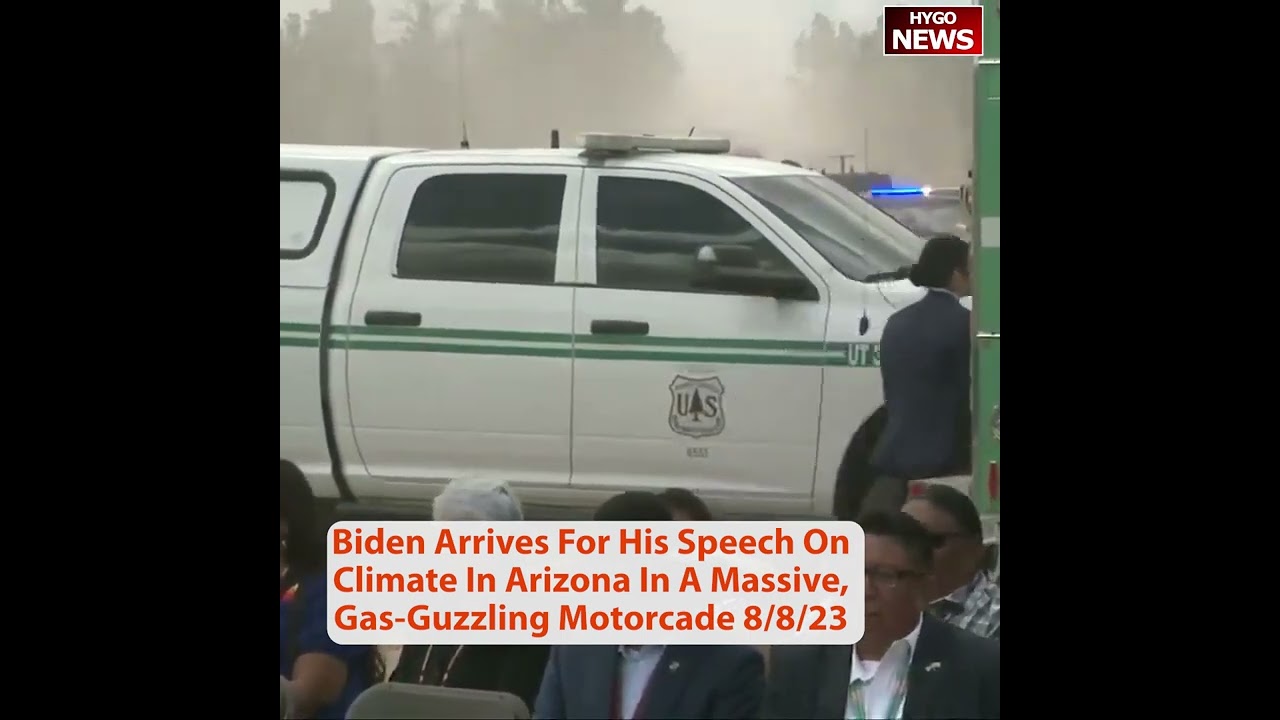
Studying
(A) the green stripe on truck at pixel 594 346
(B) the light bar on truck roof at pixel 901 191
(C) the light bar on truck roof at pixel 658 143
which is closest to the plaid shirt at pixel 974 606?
(A) the green stripe on truck at pixel 594 346

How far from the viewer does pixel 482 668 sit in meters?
3.28

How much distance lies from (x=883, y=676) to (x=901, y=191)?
1129mm

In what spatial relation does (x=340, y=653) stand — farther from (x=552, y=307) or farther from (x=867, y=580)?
(x=867, y=580)

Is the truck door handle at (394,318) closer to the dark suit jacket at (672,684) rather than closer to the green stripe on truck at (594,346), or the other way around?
the green stripe on truck at (594,346)

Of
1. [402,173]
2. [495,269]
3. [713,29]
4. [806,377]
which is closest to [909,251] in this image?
[806,377]

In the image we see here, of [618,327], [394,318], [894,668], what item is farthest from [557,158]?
[894,668]

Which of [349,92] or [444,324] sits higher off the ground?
[349,92]

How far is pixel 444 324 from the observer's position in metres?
3.21

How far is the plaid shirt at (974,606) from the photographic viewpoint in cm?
324

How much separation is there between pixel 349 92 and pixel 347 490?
93cm

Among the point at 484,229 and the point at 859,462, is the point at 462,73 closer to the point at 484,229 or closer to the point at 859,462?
the point at 484,229

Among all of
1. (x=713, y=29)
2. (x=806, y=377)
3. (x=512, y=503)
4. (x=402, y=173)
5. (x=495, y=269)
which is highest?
(x=713, y=29)

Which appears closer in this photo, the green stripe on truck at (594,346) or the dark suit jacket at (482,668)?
the green stripe on truck at (594,346)
